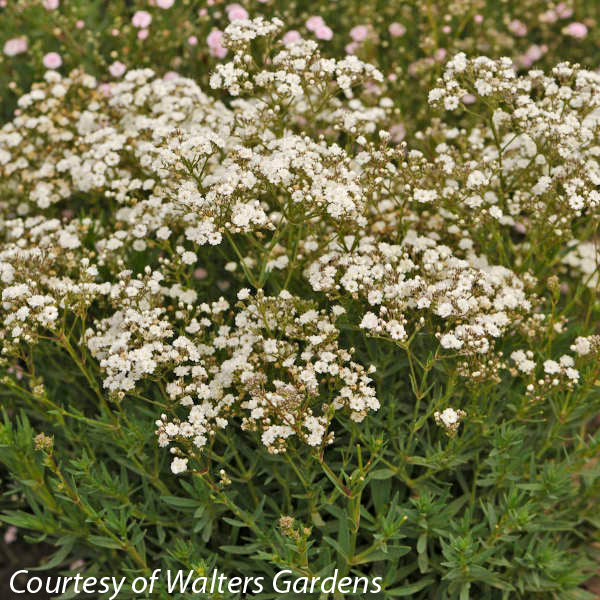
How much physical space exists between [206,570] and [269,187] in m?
2.31

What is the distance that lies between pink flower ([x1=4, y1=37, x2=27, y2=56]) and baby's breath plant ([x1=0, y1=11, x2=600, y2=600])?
2.67m

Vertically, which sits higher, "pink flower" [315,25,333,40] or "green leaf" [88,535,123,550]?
"pink flower" [315,25,333,40]

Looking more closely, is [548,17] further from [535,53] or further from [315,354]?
[315,354]

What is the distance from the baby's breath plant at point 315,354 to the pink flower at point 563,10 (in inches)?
170

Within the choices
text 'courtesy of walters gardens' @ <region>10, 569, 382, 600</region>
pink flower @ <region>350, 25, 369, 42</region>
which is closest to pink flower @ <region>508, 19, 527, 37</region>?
pink flower @ <region>350, 25, 369, 42</region>

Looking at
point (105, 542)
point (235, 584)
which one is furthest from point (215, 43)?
point (235, 584)

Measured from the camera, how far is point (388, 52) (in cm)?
817

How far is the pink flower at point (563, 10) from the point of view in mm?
8672

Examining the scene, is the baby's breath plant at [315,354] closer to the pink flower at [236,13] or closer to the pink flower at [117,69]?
the pink flower at [117,69]

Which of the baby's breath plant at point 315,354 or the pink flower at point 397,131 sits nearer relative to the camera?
the baby's breath plant at point 315,354

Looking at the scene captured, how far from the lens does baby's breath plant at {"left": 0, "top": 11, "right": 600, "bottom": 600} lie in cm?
396

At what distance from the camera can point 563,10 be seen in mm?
8758

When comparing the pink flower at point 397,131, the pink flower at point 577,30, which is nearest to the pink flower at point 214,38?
the pink flower at point 397,131

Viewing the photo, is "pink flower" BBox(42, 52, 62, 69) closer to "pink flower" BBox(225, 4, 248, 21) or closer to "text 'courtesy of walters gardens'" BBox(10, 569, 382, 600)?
"pink flower" BBox(225, 4, 248, 21)
